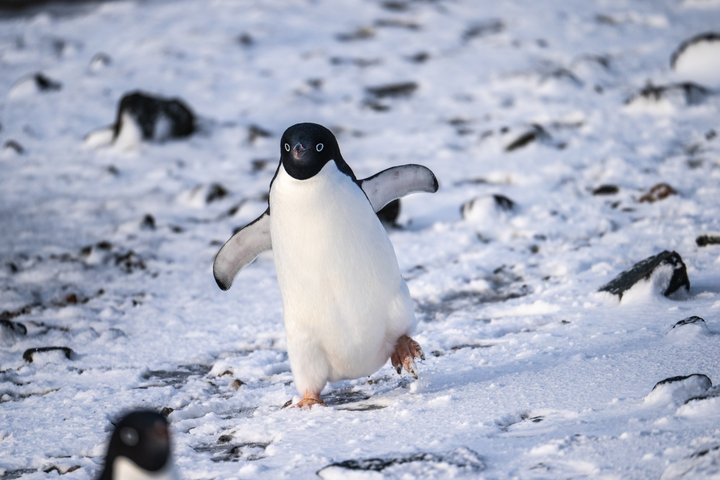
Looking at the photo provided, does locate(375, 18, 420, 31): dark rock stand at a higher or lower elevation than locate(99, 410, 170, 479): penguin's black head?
higher

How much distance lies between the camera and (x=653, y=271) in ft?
12.0

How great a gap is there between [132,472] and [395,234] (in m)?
3.30

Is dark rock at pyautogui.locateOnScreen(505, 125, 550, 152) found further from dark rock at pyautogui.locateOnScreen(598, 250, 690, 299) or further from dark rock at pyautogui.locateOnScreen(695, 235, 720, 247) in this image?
dark rock at pyautogui.locateOnScreen(598, 250, 690, 299)

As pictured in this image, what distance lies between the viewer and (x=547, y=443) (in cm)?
254

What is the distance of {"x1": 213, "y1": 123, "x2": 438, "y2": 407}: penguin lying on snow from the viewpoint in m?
3.13

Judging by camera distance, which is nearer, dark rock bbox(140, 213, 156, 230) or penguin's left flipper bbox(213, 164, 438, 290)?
penguin's left flipper bbox(213, 164, 438, 290)

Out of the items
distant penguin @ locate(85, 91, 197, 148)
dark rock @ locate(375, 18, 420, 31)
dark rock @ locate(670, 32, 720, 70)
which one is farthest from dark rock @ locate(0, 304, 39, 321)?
dark rock @ locate(375, 18, 420, 31)

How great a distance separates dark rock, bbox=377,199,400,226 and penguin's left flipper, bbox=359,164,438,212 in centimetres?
159

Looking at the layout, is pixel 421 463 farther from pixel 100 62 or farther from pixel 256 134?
pixel 100 62

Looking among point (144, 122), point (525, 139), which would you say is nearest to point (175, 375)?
point (525, 139)

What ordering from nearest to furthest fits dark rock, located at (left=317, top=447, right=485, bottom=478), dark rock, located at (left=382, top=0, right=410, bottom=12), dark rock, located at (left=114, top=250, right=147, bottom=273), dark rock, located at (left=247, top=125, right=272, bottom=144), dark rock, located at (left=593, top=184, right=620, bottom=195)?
dark rock, located at (left=317, top=447, right=485, bottom=478), dark rock, located at (left=114, top=250, right=147, bottom=273), dark rock, located at (left=593, top=184, right=620, bottom=195), dark rock, located at (left=247, top=125, right=272, bottom=144), dark rock, located at (left=382, top=0, right=410, bottom=12)

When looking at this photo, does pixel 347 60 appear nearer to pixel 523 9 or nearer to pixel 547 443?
pixel 523 9

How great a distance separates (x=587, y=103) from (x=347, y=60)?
2228mm

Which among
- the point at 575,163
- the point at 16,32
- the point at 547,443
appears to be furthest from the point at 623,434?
the point at 16,32
